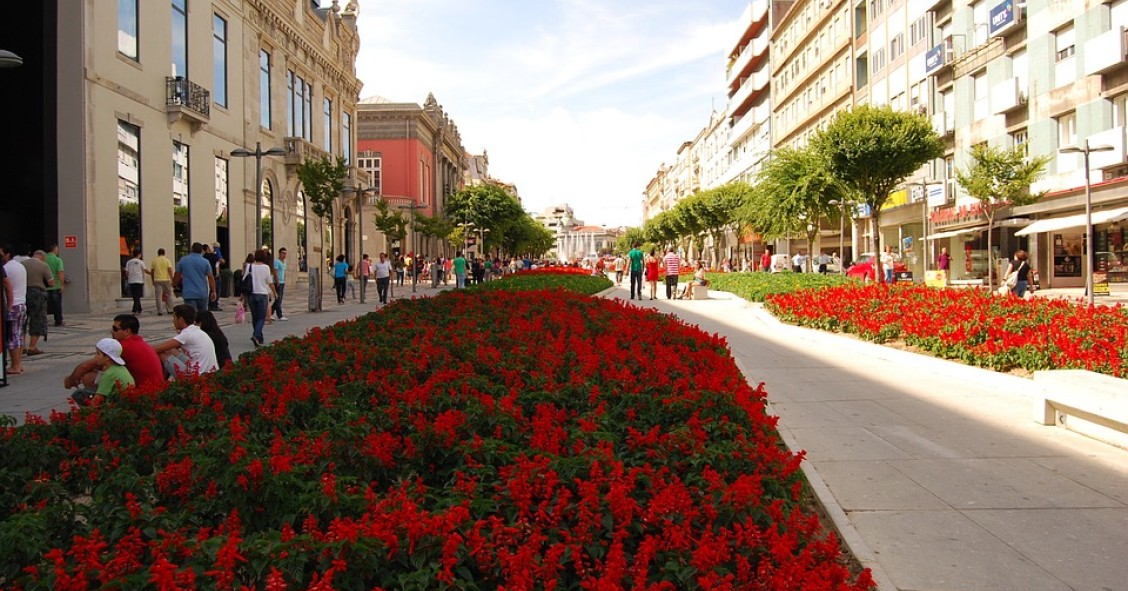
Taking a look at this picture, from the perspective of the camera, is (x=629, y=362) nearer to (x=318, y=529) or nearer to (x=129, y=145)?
(x=318, y=529)

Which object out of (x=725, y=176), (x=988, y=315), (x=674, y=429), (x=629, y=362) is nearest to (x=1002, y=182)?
(x=988, y=315)

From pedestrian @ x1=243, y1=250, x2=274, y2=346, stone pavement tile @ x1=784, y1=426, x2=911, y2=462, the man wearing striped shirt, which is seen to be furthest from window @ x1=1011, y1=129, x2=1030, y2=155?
stone pavement tile @ x1=784, y1=426, x2=911, y2=462

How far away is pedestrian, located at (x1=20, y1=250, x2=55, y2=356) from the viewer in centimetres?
1261

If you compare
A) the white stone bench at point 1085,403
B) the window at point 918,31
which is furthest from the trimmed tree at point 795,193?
the white stone bench at point 1085,403

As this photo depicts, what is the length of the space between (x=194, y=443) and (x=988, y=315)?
36.1 ft

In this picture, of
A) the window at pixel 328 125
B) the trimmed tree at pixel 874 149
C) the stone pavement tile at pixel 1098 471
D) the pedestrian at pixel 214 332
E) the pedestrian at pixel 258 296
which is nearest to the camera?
the stone pavement tile at pixel 1098 471

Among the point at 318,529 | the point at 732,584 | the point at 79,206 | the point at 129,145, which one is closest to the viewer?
the point at 732,584

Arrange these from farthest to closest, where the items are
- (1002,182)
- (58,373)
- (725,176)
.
Answer: (725,176)
(1002,182)
(58,373)

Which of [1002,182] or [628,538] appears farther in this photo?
[1002,182]

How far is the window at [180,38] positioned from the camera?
83.0 feet

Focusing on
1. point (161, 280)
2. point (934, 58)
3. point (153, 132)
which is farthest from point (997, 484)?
point (934, 58)

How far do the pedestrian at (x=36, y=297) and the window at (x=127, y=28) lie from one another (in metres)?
11.4

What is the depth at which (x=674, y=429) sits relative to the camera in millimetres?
4391

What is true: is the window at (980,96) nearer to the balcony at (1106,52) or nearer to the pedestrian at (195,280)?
the balcony at (1106,52)
